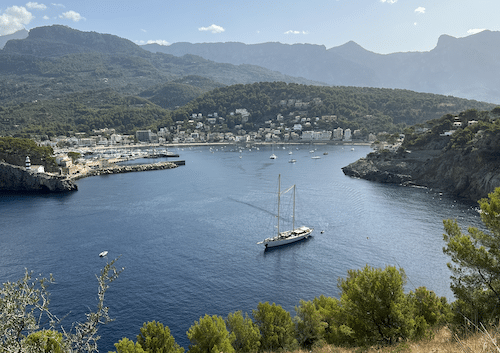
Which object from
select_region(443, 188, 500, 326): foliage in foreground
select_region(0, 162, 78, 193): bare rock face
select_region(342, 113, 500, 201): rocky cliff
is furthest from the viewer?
select_region(0, 162, 78, 193): bare rock face

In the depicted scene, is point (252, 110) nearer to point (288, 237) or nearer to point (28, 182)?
point (28, 182)

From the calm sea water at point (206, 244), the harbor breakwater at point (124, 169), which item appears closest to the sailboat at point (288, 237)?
the calm sea water at point (206, 244)

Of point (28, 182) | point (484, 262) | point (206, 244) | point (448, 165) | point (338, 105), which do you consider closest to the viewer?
point (484, 262)

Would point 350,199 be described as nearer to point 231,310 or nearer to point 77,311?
point 231,310

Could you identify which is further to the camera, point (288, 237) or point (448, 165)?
point (448, 165)

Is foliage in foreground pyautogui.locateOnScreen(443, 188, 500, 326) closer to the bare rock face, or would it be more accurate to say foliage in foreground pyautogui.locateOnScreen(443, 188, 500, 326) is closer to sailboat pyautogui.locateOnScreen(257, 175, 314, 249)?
sailboat pyautogui.locateOnScreen(257, 175, 314, 249)

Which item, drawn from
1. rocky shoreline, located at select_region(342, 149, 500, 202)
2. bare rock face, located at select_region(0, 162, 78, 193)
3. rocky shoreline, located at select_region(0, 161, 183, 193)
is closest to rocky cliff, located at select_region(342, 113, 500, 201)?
rocky shoreline, located at select_region(342, 149, 500, 202)

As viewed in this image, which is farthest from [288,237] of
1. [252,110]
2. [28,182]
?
[252,110]
